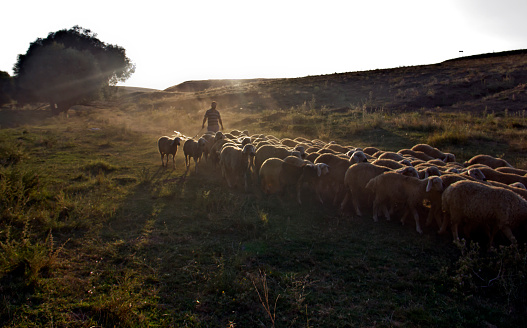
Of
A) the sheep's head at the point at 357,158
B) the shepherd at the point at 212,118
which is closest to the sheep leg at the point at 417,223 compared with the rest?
the sheep's head at the point at 357,158

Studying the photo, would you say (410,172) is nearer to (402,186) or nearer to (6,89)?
(402,186)

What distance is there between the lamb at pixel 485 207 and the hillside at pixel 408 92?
17214mm

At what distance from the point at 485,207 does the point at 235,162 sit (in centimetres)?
645

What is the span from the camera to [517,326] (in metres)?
3.73


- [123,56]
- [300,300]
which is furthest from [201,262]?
[123,56]

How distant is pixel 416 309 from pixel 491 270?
1874 mm

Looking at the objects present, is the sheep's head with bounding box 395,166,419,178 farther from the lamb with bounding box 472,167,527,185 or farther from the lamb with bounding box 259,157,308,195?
the lamb with bounding box 259,157,308,195

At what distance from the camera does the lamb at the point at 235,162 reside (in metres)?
9.67

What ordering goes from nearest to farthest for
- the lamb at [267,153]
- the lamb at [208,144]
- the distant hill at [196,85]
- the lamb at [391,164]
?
the lamb at [391,164] < the lamb at [267,153] < the lamb at [208,144] < the distant hill at [196,85]

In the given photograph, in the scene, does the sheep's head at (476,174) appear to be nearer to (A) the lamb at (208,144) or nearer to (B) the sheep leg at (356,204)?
(B) the sheep leg at (356,204)

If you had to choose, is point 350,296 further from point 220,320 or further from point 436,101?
point 436,101

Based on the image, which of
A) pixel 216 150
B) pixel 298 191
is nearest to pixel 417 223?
pixel 298 191

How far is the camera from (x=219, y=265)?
486 cm

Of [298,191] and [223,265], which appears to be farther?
[298,191]
